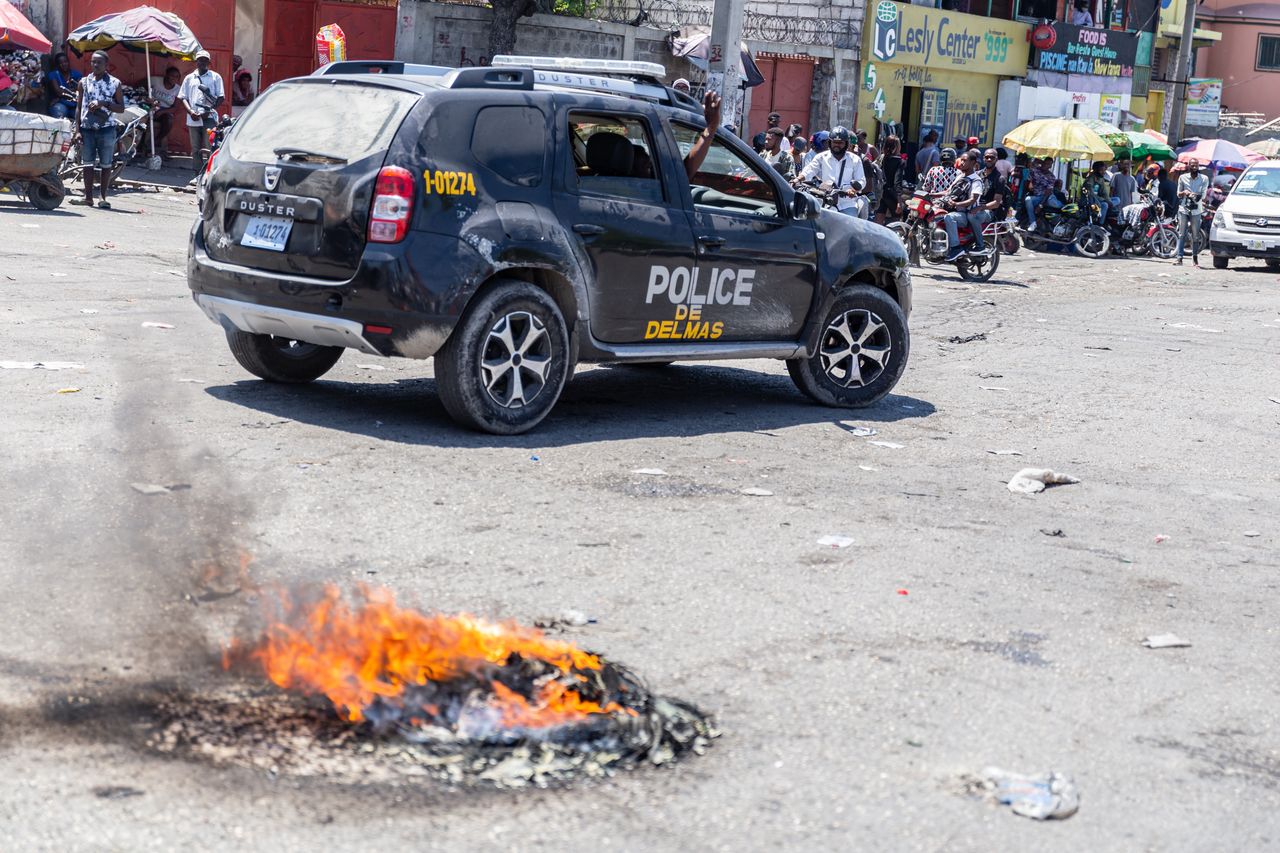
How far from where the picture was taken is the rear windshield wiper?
7609 millimetres

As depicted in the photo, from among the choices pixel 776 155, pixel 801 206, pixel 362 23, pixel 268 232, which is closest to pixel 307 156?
pixel 268 232

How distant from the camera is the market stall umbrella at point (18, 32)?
871 inches

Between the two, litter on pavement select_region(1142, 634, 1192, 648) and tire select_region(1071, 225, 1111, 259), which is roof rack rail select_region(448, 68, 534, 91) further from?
tire select_region(1071, 225, 1111, 259)

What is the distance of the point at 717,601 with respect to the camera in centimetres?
541

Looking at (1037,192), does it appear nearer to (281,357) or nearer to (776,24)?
(776,24)

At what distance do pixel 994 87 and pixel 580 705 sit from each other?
37.7m

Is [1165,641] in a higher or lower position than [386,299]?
lower

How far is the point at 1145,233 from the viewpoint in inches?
1160

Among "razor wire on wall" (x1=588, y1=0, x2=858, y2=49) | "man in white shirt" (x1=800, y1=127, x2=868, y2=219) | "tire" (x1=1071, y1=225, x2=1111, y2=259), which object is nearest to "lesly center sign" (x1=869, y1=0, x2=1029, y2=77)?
"razor wire on wall" (x1=588, y1=0, x2=858, y2=49)

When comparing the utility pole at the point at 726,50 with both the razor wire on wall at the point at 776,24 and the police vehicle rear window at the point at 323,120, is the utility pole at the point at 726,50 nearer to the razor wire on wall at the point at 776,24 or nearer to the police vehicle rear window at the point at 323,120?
the police vehicle rear window at the point at 323,120

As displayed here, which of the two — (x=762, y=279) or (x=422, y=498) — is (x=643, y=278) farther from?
(x=422, y=498)

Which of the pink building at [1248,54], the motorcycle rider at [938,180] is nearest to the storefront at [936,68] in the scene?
the motorcycle rider at [938,180]

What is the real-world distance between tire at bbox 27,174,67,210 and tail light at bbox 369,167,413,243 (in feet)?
39.7

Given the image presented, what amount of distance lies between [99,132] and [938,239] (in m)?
10.6
